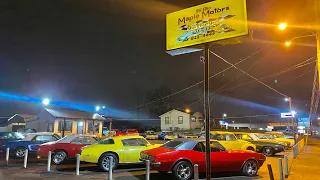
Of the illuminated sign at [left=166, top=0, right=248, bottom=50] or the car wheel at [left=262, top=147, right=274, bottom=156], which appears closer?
the illuminated sign at [left=166, top=0, right=248, bottom=50]

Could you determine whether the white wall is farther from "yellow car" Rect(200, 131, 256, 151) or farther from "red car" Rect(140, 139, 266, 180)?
"red car" Rect(140, 139, 266, 180)

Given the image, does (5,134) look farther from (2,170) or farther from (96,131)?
(96,131)

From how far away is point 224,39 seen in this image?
6547 mm

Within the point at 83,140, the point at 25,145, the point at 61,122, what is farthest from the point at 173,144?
the point at 61,122

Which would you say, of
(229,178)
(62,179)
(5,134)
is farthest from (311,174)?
(5,134)

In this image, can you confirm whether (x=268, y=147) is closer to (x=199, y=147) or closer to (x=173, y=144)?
(x=199, y=147)

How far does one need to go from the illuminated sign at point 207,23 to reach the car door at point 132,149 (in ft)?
20.0

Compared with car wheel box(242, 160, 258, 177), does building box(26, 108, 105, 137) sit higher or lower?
higher

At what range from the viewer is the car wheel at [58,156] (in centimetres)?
1365

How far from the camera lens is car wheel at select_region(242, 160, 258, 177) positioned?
10906 mm

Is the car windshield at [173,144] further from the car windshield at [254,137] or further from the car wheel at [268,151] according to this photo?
the car windshield at [254,137]

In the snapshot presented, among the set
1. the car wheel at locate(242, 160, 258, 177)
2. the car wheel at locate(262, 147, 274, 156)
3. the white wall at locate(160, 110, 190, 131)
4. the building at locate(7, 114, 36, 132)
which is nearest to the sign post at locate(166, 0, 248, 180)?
the car wheel at locate(242, 160, 258, 177)

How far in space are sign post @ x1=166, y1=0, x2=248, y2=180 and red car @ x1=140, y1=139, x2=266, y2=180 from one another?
10.9ft

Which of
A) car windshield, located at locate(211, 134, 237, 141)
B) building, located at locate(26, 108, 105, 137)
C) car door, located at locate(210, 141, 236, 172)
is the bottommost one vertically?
car door, located at locate(210, 141, 236, 172)
